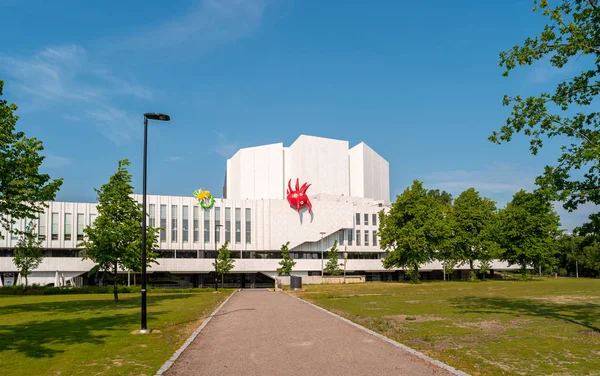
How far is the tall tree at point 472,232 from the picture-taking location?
2901 inches

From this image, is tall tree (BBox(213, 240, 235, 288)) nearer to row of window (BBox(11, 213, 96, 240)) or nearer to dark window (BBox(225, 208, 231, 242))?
dark window (BBox(225, 208, 231, 242))

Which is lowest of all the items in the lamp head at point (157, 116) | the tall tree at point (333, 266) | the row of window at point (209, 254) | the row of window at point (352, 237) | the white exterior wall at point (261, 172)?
the tall tree at point (333, 266)

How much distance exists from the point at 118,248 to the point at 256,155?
70.1 meters

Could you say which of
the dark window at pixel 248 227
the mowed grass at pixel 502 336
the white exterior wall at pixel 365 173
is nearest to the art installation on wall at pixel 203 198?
the dark window at pixel 248 227

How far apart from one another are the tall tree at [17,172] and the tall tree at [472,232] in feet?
197

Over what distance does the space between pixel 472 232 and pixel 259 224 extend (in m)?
36.9

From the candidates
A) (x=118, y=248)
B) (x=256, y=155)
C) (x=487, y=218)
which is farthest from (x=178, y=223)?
(x=487, y=218)

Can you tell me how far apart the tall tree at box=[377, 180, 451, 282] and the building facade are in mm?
16975

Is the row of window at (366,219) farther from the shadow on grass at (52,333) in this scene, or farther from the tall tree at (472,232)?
the shadow on grass at (52,333)

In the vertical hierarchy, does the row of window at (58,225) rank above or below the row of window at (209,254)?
above

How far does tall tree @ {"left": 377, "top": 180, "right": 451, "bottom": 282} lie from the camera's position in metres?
65.3

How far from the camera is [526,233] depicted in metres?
73.0

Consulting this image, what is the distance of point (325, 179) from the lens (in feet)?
332

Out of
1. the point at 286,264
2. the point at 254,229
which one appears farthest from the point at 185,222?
the point at 286,264
